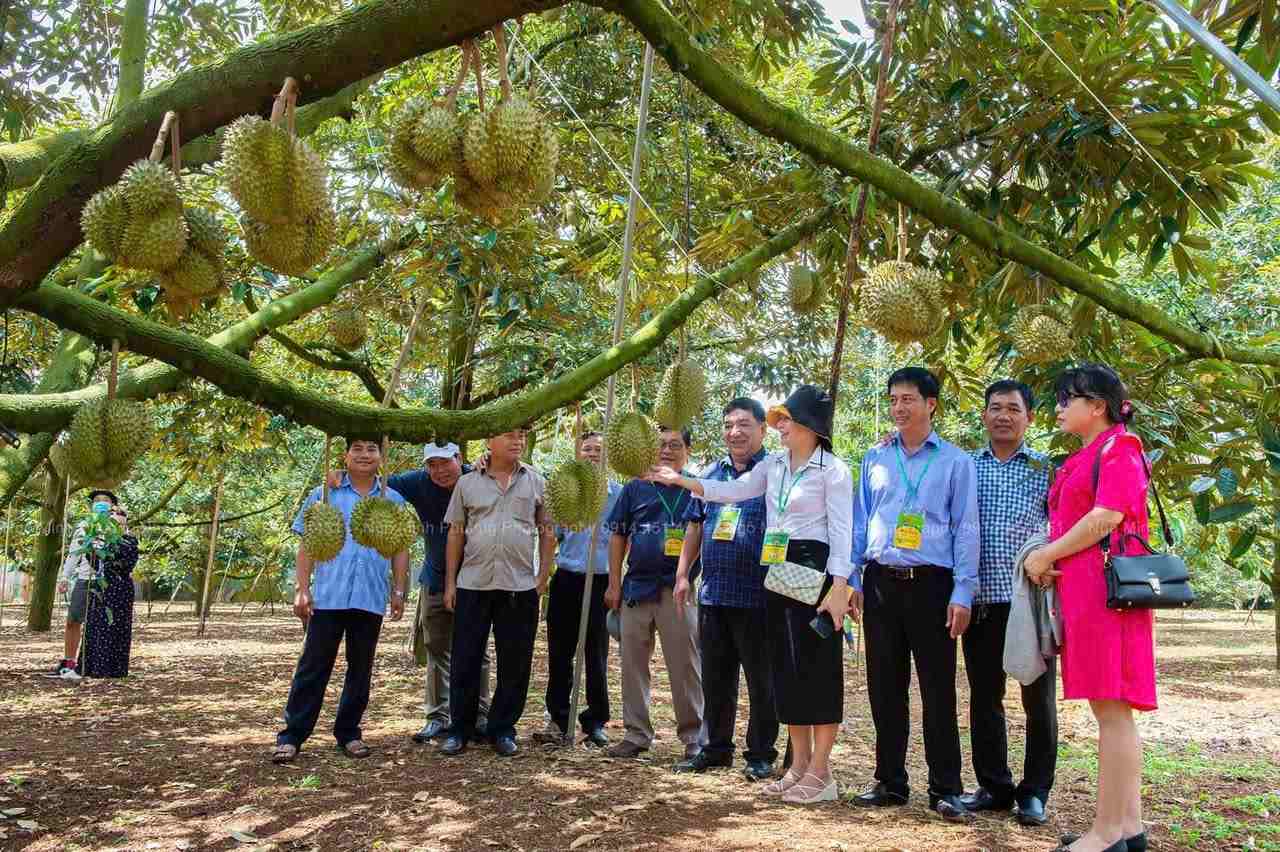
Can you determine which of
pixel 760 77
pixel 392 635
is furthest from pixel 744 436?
pixel 392 635

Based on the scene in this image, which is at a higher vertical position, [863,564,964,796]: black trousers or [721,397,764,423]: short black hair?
[721,397,764,423]: short black hair

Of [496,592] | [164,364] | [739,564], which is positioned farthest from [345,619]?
[739,564]

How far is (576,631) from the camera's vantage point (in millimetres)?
6270

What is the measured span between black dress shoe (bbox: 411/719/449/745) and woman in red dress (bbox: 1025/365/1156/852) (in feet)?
11.9

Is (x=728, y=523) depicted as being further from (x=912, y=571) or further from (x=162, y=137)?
(x=162, y=137)

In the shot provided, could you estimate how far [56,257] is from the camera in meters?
2.37

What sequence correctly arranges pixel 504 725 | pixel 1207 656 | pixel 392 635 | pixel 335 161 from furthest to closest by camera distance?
1. pixel 392 635
2. pixel 1207 656
3. pixel 335 161
4. pixel 504 725

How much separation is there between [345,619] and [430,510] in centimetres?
109

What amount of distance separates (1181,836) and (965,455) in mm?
1753

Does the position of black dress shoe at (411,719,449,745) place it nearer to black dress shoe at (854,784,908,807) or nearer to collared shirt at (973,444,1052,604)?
black dress shoe at (854,784,908,807)

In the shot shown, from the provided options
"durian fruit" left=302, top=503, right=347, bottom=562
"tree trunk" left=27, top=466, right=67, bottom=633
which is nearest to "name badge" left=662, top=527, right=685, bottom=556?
"durian fruit" left=302, top=503, right=347, bottom=562

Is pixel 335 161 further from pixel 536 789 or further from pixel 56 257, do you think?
pixel 56 257

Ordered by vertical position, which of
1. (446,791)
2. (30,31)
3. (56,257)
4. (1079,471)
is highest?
(30,31)

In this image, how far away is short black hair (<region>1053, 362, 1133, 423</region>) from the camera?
3.65 m
